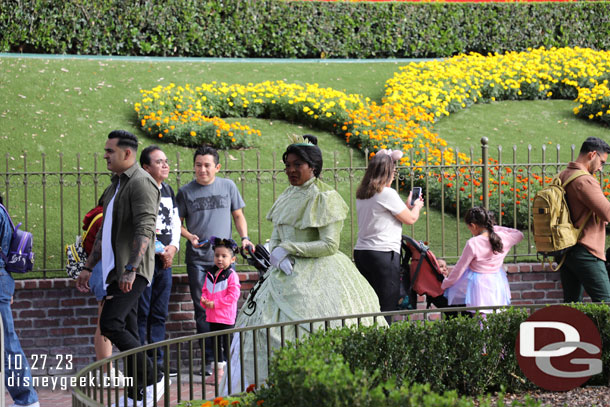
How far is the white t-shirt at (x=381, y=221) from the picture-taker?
6.66 metres

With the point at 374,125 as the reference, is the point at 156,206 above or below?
below

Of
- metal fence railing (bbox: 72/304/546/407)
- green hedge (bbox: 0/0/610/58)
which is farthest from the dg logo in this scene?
green hedge (bbox: 0/0/610/58)

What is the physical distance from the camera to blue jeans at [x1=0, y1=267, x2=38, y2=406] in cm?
583

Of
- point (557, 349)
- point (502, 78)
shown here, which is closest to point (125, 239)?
point (557, 349)

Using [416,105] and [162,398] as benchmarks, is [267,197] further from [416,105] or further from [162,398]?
[162,398]

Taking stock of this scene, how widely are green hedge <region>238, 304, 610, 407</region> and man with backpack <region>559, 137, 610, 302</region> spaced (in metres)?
1.89

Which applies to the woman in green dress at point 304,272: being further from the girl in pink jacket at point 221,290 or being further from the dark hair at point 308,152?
the girl in pink jacket at point 221,290

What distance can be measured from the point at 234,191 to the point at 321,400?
4.32 metres

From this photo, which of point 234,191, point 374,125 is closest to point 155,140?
point 374,125

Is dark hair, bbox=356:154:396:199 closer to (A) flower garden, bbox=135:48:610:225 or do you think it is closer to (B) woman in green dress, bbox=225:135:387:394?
(B) woman in green dress, bbox=225:135:387:394

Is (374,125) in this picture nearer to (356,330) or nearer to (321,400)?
(356,330)

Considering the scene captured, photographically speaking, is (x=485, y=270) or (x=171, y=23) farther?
(x=171, y=23)

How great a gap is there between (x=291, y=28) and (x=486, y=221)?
37.3ft

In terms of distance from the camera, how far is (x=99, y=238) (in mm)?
5984
